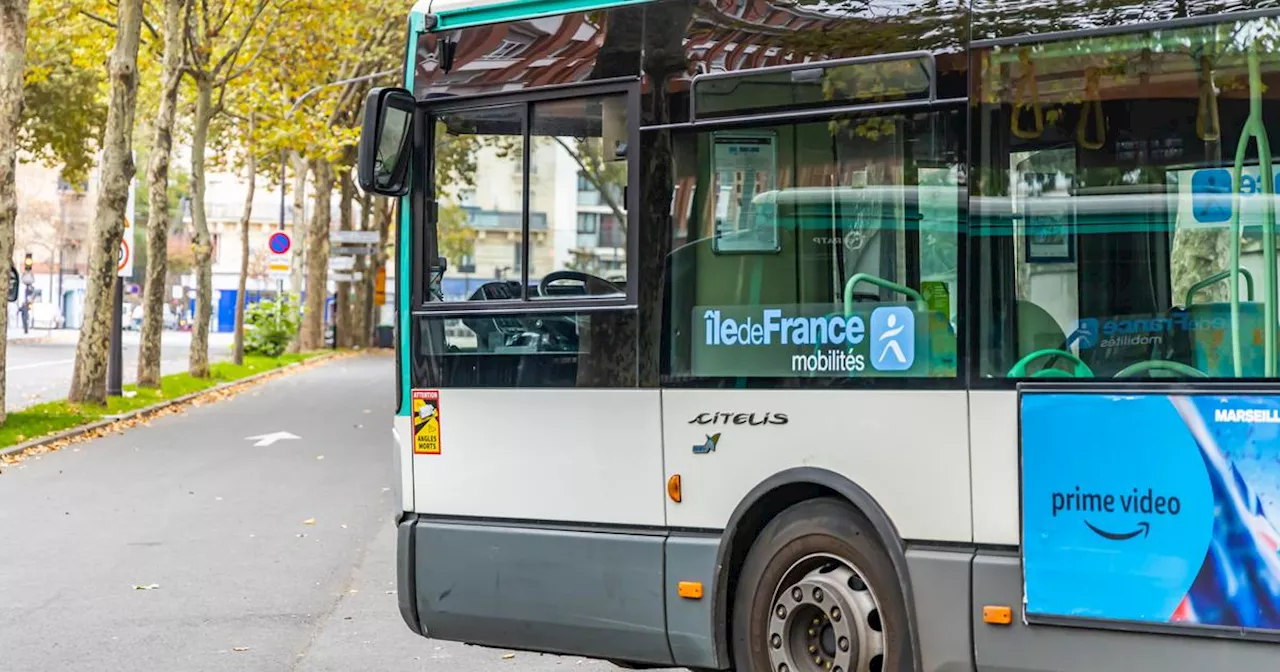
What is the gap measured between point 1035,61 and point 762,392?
60.3 inches

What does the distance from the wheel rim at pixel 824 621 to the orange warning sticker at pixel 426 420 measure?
183cm

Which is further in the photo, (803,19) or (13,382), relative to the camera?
(13,382)

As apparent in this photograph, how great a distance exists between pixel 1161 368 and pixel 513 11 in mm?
3154

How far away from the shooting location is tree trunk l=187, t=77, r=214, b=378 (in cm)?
3095

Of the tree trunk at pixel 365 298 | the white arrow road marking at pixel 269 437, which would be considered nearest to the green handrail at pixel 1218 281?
the white arrow road marking at pixel 269 437

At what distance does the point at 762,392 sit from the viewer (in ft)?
20.2

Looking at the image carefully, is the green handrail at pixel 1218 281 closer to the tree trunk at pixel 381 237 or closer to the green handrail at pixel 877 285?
the green handrail at pixel 877 285

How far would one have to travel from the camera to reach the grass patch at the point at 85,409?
1923 cm

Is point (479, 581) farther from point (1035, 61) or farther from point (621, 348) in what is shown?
point (1035, 61)

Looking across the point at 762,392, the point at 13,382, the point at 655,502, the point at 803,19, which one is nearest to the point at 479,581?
the point at 655,502

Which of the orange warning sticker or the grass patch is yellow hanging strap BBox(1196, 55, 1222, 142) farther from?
the grass patch

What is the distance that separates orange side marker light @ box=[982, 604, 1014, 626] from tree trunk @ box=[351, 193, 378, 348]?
172 ft

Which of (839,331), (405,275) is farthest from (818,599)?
(405,275)

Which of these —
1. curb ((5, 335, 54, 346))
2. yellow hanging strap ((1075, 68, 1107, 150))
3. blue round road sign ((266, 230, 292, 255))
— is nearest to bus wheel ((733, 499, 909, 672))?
yellow hanging strap ((1075, 68, 1107, 150))
